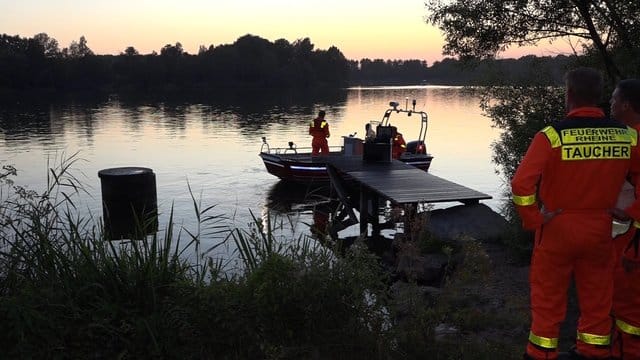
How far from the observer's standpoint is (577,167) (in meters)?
3.49

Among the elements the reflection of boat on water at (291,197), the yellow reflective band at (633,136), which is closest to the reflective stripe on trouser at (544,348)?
the yellow reflective band at (633,136)

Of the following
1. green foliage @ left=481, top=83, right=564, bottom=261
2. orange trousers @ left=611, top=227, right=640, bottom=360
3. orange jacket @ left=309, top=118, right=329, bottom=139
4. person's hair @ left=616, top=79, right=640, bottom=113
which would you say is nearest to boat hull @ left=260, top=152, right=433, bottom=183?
orange jacket @ left=309, top=118, right=329, bottom=139

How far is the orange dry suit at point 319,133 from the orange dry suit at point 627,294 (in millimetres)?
Result: 16524

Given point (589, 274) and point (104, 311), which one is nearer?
point (589, 274)

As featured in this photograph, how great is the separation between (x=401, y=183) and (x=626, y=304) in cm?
976

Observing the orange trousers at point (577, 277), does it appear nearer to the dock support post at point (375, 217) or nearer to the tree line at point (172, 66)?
the dock support post at point (375, 217)

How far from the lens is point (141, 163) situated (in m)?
27.5

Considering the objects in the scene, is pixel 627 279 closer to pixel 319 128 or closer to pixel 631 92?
pixel 631 92

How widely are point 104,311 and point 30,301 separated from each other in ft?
1.66

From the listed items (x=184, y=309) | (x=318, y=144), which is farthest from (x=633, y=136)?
(x=318, y=144)

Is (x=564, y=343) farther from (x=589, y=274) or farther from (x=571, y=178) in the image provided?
(x=571, y=178)

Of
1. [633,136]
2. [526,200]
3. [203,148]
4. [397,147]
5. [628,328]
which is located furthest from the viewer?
[203,148]

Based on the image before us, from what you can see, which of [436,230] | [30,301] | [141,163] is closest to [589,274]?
[30,301]

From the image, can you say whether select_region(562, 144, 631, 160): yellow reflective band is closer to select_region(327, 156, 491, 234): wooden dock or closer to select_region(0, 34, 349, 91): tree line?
select_region(327, 156, 491, 234): wooden dock
